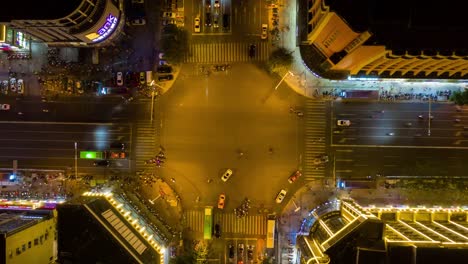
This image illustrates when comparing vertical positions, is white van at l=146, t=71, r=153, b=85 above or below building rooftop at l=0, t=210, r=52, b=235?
above

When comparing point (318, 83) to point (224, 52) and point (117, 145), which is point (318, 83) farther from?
point (117, 145)

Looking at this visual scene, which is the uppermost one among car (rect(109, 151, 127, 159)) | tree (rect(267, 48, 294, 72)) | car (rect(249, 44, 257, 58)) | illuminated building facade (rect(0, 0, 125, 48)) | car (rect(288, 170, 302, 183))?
illuminated building facade (rect(0, 0, 125, 48))

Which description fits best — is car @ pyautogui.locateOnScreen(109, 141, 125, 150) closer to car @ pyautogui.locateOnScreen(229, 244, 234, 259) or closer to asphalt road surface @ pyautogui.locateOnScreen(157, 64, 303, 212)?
asphalt road surface @ pyautogui.locateOnScreen(157, 64, 303, 212)

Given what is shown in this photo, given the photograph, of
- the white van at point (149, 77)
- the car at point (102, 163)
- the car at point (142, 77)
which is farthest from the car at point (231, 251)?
the car at point (142, 77)

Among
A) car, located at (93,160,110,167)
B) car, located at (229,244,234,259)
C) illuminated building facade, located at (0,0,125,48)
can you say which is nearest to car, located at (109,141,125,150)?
car, located at (93,160,110,167)

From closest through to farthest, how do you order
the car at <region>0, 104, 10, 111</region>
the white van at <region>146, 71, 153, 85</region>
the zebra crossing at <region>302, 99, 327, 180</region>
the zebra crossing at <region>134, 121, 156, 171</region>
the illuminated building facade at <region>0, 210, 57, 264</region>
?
the illuminated building facade at <region>0, 210, 57, 264</region> < the white van at <region>146, 71, 153, 85</region> < the zebra crossing at <region>302, 99, 327, 180</region> < the zebra crossing at <region>134, 121, 156, 171</region> < the car at <region>0, 104, 10, 111</region>

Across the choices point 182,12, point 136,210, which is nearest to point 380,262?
point 136,210
